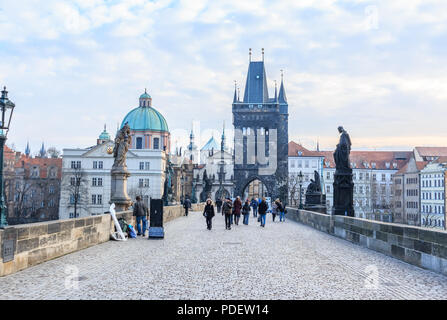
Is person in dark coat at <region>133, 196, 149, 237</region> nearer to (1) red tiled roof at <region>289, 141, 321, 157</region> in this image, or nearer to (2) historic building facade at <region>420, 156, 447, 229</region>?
(2) historic building facade at <region>420, 156, 447, 229</region>

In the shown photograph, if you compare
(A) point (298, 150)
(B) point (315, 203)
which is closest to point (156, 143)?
(A) point (298, 150)

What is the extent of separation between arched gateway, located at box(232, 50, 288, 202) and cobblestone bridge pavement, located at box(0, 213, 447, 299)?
8067 centimetres

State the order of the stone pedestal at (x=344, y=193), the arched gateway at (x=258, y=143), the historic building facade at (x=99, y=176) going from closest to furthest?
1. the stone pedestal at (x=344, y=193)
2. the historic building facade at (x=99, y=176)
3. the arched gateway at (x=258, y=143)

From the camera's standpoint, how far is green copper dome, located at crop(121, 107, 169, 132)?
92.8m

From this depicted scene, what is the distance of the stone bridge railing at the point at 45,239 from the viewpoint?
27.8ft

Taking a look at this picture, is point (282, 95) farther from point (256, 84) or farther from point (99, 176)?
point (99, 176)

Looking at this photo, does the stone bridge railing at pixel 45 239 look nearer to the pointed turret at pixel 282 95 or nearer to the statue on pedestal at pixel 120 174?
the statue on pedestal at pixel 120 174

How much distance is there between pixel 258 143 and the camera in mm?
95688

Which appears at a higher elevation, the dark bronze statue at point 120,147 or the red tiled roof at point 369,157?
the red tiled roof at point 369,157

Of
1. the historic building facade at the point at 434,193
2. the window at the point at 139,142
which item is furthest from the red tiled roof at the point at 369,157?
the window at the point at 139,142

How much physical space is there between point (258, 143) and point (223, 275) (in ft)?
286

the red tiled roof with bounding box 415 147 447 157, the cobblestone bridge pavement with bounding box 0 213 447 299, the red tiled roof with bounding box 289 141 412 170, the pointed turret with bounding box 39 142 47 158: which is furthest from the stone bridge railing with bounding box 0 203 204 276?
the pointed turret with bounding box 39 142 47 158
